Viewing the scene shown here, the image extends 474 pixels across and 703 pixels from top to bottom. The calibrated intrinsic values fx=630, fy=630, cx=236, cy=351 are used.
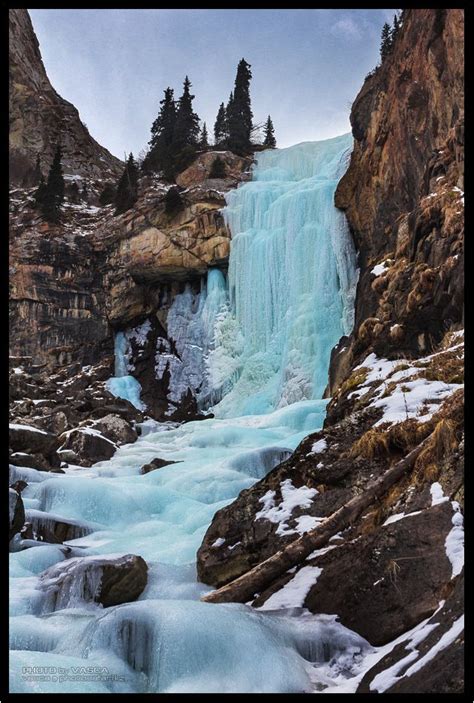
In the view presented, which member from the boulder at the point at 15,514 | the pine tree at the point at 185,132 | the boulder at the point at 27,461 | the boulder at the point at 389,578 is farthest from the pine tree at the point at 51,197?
the boulder at the point at 389,578

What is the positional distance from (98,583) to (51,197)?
28.7m

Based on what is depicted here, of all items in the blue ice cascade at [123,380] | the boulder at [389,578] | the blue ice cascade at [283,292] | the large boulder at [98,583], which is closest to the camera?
the boulder at [389,578]

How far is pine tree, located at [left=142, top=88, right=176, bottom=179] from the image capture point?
114ft

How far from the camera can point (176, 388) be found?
2928 centimetres

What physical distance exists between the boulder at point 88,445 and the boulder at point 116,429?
1230 millimetres

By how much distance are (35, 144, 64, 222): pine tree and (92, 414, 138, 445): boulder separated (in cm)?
1391

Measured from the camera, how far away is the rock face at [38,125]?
129ft

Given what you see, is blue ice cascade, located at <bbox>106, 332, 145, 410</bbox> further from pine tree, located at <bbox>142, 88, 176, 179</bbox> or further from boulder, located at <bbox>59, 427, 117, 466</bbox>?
pine tree, located at <bbox>142, 88, 176, 179</bbox>

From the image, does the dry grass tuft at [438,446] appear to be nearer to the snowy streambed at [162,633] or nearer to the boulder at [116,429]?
the snowy streambed at [162,633]

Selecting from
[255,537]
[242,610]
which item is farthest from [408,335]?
[242,610]

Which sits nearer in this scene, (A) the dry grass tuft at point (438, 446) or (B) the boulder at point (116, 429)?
(A) the dry grass tuft at point (438, 446)

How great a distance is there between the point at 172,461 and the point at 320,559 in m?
10.8

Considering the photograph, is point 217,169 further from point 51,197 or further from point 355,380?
point 355,380

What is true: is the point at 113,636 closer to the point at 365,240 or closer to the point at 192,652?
the point at 192,652
